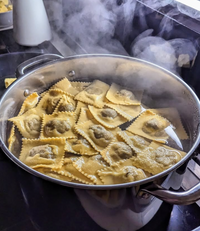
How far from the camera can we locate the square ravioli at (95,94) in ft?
4.11

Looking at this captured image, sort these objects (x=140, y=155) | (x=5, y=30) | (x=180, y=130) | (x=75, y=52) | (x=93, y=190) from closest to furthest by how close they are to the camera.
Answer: (x=93, y=190) → (x=140, y=155) → (x=180, y=130) → (x=75, y=52) → (x=5, y=30)

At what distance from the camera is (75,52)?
1.67 metres

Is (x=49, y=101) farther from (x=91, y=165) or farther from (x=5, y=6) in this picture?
(x=5, y=6)

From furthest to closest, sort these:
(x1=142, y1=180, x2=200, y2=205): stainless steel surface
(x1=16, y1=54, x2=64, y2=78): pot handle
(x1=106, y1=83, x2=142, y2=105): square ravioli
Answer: (x1=106, y1=83, x2=142, y2=105): square ravioli, (x1=16, y1=54, x2=64, y2=78): pot handle, (x1=142, y1=180, x2=200, y2=205): stainless steel surface

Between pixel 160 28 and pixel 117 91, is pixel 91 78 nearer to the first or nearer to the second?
pixel 117 91

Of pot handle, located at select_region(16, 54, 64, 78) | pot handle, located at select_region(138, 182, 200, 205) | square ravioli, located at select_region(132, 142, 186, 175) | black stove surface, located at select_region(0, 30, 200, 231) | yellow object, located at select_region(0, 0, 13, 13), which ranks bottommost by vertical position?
black stove surface, located at select_region(0, 30, 200, 231)

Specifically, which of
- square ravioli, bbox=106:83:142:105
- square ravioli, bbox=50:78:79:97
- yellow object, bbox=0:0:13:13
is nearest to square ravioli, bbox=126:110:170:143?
square ravioli, bbox=106:83:142:105

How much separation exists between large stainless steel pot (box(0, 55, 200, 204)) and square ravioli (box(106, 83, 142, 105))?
0.15 ft

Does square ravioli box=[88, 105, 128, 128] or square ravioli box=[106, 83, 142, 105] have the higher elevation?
square ravioli box=[106, 83, 142, 105]

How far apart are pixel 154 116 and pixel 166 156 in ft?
0.89

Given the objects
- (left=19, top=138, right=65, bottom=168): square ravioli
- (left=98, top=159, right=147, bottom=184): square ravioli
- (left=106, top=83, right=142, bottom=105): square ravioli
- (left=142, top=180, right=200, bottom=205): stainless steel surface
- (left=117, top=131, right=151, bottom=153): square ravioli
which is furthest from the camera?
(left=106, top=83, right=142, bottom=105): square ravioli

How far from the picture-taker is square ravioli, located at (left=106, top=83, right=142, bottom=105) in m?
1.25

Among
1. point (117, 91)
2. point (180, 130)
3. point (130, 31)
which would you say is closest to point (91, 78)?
point (117, 91)

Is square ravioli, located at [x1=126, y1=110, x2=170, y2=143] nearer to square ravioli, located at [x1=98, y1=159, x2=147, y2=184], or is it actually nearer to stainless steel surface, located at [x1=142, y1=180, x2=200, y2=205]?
square ravioli, located at [x1=98, y1=159, x2=147, y2=184]
